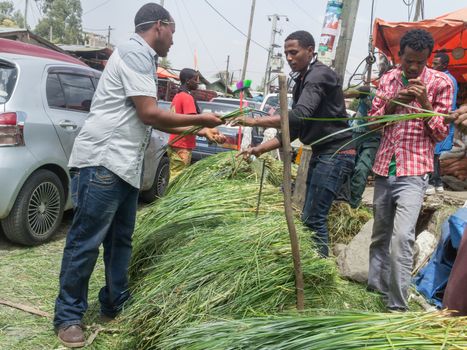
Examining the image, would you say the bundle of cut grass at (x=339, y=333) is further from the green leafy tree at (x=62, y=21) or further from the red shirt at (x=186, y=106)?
the green leafy tree at (x=62, y=21)

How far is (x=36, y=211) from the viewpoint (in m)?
4.43

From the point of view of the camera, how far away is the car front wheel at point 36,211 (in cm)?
421

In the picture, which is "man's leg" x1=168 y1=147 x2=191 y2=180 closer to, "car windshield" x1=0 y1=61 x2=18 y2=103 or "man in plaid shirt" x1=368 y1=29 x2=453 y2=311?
"car windshield" x1=0 y1=61 x2=18 y2=103

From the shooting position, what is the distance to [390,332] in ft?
4.87

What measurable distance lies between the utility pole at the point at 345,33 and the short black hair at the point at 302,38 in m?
2.25

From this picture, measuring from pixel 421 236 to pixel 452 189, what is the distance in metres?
2.45

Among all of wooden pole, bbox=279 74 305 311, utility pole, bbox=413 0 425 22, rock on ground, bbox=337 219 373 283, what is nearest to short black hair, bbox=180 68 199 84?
rock on ground, bbox=337 219 373 283

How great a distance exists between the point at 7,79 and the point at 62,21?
66.2 meters

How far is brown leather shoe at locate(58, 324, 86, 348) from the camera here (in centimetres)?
272

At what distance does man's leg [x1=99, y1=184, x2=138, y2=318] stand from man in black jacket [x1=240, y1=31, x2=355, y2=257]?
0.96 m

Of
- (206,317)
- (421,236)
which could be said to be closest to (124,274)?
(206,317)

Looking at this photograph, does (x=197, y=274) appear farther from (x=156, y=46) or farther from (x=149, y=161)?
(x=149, y=161)

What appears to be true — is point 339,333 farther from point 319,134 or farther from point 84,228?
point 319,134

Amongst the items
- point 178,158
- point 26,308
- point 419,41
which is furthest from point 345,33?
point 26,308
